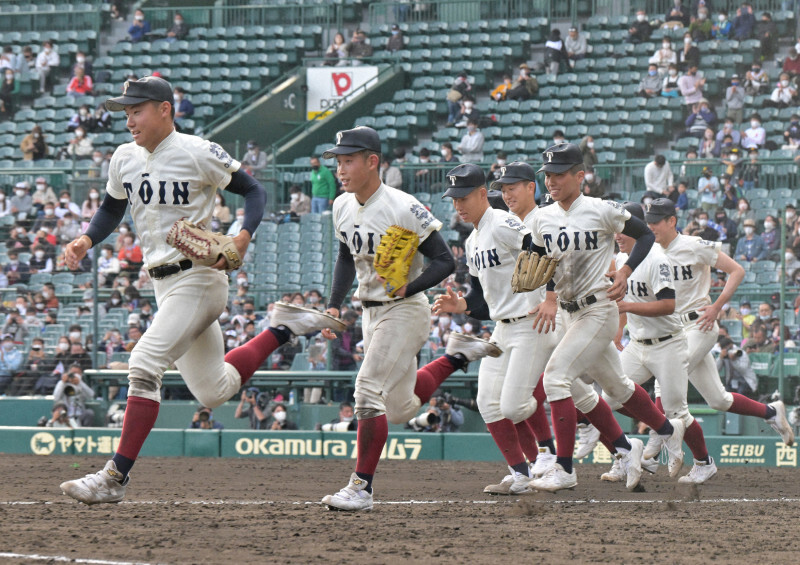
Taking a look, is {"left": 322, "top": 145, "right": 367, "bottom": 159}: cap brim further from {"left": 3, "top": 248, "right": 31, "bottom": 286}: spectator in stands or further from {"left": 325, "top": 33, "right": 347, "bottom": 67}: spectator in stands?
{"left": 325, "top": 33, "right": 347, "bottom": 67}: spectator in stands

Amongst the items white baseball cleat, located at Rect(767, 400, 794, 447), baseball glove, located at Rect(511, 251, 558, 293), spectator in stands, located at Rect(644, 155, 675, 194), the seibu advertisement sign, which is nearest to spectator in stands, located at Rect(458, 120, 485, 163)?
the seibu advertisement sign

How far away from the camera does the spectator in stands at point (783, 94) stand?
20234 millimetres

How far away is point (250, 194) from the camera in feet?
22.2

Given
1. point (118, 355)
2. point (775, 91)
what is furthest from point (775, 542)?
point (775, 91)

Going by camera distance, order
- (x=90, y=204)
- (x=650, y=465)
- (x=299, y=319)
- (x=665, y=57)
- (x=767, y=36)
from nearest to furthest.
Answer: (x=299, y=319), (x=650, y=465), (x=90, y=204), (x=665, y=57), (x=767, y=36)

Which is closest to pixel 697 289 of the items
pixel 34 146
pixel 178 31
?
pixel 34 146

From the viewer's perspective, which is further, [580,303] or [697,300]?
[697,300]

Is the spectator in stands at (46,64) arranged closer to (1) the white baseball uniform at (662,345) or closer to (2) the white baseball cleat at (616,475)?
(1) the white baseball uniform at (662,345)

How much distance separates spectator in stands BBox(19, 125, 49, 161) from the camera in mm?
22781

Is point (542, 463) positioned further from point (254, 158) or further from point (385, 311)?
point (254, 158)

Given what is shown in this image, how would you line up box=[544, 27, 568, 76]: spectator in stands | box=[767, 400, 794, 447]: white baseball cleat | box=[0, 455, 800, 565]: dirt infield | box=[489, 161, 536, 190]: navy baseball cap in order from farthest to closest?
1. box=[544, 27, 568, 76]: spectator in stands
2. box=[767, 400, 794, 447]: white baseball cleat
3. box=[489, 161, 536, 190]: navy baseball cap
4. box=[0, 455, 800, 565]: dirt infield

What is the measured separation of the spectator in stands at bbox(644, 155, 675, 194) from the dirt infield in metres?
6.76

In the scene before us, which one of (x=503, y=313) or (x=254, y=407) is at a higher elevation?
(x=503, y=313)

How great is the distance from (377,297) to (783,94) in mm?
15239
